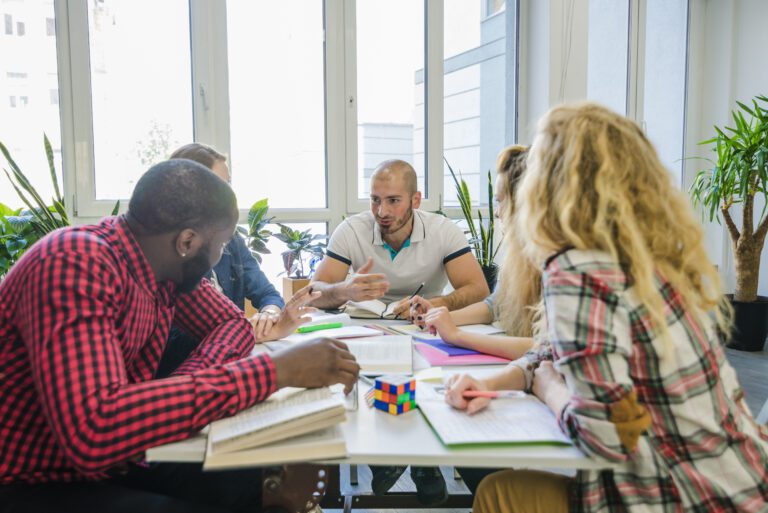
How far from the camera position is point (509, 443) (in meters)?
0.96

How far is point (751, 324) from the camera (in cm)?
418

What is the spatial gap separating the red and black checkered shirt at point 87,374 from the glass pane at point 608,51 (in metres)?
4.40

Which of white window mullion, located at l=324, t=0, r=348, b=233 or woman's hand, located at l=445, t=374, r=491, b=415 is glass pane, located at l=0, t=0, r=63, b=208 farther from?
woman's hand, located at l=445, t=374, r=491, b=415

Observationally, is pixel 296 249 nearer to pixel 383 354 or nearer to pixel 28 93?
pixel 28 93

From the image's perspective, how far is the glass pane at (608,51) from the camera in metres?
4.70

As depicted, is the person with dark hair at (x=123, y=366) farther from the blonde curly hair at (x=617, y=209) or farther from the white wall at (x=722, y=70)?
the white wall at (x=722, y=70)

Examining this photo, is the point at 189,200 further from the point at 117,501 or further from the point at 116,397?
the point at 117,501

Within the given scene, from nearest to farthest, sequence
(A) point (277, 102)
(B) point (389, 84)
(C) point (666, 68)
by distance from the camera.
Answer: (A) point (277, 102)
(B) point (389, 84)
(C) point (666, 68)

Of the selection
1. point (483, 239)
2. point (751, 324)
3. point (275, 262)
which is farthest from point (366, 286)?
point (751, 324)

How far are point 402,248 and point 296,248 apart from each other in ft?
2.86

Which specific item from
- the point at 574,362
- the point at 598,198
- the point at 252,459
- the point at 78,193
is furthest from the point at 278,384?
the point at 78,193

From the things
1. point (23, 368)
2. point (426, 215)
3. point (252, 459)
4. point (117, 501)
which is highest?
point (426, 215)

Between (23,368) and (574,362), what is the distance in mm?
960

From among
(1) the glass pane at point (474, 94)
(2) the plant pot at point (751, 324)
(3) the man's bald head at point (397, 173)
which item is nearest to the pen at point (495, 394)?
(3) the man's bald head at point (397, 173)
